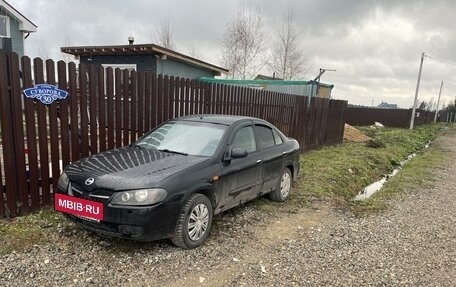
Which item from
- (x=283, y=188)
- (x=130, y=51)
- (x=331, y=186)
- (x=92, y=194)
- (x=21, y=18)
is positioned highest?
(x=21, y=18)

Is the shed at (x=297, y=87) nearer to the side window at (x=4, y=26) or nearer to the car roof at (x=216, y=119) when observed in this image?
the car roof at (x=216, y=119)

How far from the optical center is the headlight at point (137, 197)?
3633mm

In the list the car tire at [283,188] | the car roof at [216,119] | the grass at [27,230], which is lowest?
the grass at [27,230]

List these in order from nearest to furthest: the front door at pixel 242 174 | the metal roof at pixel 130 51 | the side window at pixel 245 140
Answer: the front door at pixel 242 174
the side window at pixel 245 140
the metal roof at pixel 130 51

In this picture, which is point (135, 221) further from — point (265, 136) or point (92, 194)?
point (265, 136)

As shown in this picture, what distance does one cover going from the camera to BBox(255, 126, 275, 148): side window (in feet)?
18.7

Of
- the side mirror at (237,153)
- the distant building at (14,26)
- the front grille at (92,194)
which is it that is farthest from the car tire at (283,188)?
the distant building at (14,26)

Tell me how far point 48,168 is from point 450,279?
5378 mm

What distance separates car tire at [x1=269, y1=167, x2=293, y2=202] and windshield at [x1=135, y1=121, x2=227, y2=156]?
1.79 meters

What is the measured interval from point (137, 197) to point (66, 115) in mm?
2330

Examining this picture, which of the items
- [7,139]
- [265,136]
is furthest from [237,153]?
[7,139]

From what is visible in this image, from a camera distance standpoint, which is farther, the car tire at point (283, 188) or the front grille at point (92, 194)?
the car tire at point (283, 188)

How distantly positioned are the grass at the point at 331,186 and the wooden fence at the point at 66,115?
0.53 m

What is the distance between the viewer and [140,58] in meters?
14.8
